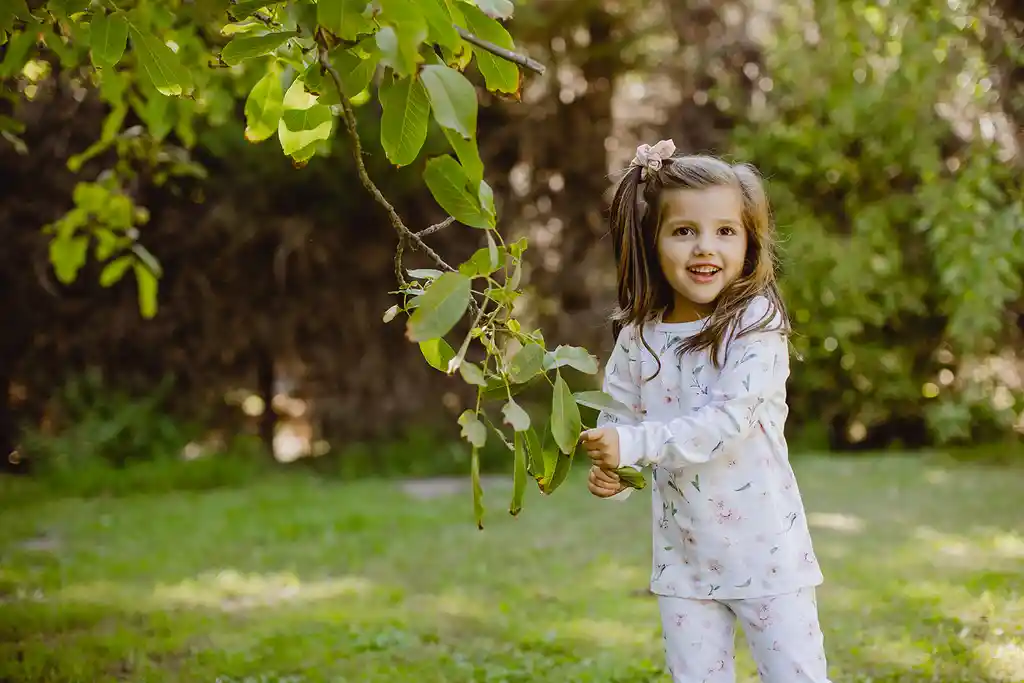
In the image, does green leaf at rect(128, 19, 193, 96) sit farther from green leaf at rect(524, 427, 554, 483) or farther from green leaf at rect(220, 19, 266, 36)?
green leaf at rect(524, 427, 554, 483)

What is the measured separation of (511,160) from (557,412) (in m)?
6.35

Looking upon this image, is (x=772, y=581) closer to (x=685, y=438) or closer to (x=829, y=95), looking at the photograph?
(x=685, y=438)

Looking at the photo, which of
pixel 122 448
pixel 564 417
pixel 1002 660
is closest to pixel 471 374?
pixel 564 417

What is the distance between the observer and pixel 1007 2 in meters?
2.72

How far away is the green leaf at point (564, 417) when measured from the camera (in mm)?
1562

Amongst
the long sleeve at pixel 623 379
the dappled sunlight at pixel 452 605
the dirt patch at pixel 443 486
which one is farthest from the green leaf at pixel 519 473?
the dirt patch at pixel 443 486

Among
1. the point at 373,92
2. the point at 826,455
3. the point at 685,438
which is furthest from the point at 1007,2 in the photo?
the point at 826,455

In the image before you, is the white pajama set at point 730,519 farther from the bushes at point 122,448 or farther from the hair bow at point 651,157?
the bushes at point 122,448

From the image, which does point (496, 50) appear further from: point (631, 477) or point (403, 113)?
point (631, 477)

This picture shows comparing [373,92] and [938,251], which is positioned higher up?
[373,92]

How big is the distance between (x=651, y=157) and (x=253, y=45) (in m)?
0.87

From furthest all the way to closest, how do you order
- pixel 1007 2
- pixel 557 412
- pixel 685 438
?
1. pixel 1007 2
2. pixel 685 438
3. pixel 557 412

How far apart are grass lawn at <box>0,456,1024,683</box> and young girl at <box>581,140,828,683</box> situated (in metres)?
0.86

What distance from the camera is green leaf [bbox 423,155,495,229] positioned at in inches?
56.3
